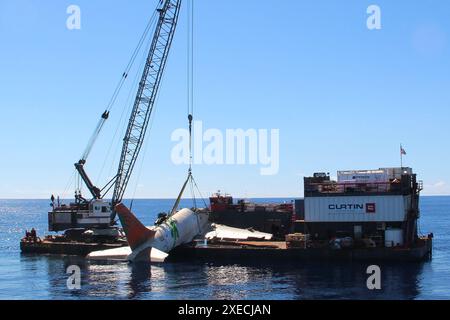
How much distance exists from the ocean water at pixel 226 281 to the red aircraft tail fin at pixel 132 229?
3661 mm

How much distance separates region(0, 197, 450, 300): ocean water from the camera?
57.6 m

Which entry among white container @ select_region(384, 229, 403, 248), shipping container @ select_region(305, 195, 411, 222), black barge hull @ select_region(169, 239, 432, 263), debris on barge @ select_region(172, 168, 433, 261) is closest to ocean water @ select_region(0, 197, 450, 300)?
black barge hull @ select_region(169, 239, 432, 263)

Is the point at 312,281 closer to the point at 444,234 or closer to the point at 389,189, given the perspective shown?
the point at 389,189

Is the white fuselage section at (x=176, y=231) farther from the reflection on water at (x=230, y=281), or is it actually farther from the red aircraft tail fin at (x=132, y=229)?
the reflection on water at (x=230, y=281)

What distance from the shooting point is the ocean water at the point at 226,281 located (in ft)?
189

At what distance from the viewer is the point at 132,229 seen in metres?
77.8

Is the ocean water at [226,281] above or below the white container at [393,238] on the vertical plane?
below

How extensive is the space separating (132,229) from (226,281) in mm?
17386

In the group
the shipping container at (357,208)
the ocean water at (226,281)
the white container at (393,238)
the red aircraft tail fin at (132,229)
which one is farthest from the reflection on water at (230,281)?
the shipping container at (357,208)

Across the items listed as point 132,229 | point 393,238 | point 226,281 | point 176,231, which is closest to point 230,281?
point 226,281

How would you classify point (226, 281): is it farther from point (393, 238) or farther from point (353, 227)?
point (393, 238)

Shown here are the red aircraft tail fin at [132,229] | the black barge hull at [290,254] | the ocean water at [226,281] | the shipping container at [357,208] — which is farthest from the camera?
the shipping container at [357,208]

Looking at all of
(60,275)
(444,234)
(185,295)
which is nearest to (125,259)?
(60,275)

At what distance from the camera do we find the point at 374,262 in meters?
78.4
